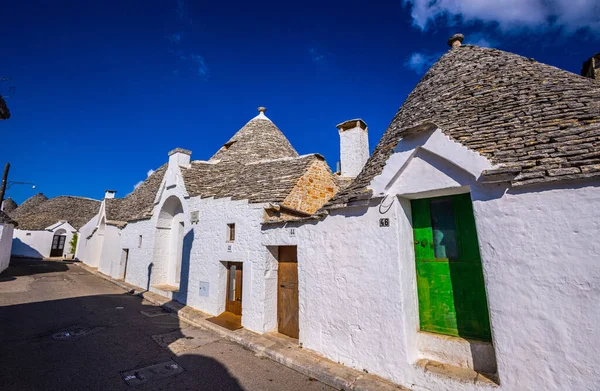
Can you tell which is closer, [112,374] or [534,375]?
[534,375]

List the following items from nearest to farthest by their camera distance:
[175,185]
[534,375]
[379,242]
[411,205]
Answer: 1. [534,375]
2. [379,242]
3. [411,205]
4. [175,185]

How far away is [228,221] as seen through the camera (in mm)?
8484

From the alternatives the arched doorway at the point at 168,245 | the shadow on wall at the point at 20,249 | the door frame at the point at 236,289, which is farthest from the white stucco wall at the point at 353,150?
the shadow on wall at the point at 20,249

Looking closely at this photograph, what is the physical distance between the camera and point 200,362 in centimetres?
557

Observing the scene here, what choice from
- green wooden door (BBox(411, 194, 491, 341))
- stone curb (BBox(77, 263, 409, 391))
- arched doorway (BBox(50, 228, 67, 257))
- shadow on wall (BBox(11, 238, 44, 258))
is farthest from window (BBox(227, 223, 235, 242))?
shadow on wall (BBox(11, 238, 44, 258))

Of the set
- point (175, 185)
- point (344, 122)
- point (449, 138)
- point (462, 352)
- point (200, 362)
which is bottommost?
point (200, 362)

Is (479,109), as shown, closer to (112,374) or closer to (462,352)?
(462,352)

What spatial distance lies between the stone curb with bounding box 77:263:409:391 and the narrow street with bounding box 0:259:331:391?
0.16m

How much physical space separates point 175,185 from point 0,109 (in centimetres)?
625

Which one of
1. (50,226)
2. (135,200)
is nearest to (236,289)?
(135,200)

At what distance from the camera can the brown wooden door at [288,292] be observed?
6805mm

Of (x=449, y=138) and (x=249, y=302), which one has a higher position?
(x=449, y=138)

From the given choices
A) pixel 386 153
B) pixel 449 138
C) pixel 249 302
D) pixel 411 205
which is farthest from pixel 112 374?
pixel 449 138

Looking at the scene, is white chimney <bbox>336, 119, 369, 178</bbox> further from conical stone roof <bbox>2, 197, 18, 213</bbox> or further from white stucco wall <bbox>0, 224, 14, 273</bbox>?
conical stone roof <bbox>2, 197, 18, 213</bbox>
